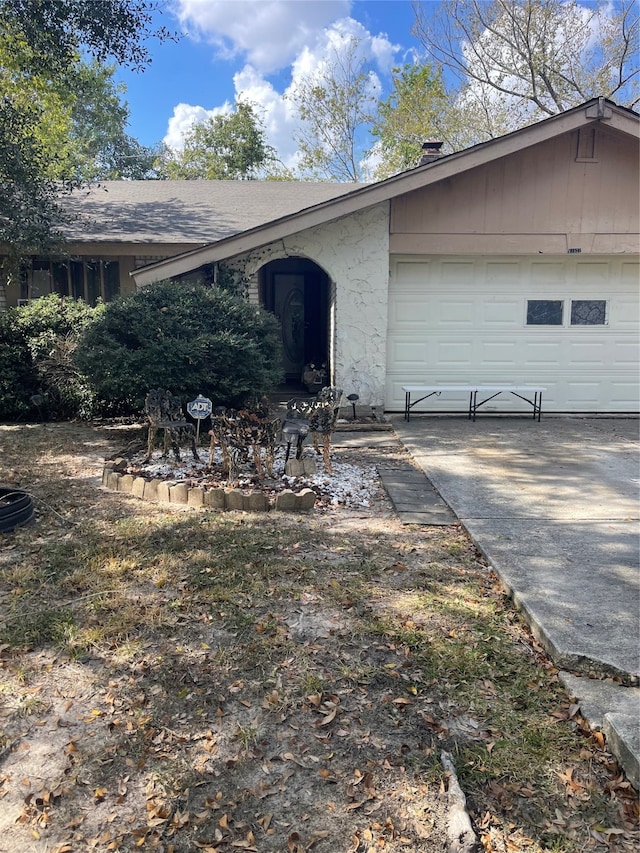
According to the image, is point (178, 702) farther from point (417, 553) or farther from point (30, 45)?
point (30, 45)

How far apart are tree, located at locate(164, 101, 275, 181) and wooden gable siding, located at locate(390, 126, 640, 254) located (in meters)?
22.1

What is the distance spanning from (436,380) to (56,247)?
20.2 feet

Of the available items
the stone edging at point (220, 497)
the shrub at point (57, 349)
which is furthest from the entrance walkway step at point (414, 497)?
the shrub at point (57, 349)

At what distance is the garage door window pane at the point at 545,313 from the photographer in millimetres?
9227

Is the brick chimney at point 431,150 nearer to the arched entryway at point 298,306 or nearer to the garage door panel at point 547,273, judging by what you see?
the garage door panel at point 547,273

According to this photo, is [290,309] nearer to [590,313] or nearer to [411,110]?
[590,313]

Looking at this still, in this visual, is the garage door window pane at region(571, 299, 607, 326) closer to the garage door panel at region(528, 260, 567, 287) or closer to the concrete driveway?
the garage door panel at region(528, 260, 567, 287)

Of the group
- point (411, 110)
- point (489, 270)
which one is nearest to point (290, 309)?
point (489, 270)

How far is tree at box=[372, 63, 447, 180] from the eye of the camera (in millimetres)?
23641

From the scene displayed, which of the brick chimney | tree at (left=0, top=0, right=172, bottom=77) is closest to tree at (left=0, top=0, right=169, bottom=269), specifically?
tree at (left=0, top=0, right=172, bottom=77)

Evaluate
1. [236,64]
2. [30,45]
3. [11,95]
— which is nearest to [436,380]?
[30,45]

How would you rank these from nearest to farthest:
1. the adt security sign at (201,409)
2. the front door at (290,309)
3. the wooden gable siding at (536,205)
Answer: the adt security sign at (201,409), the wooden gable siding at (536,205), the front door at (290,309)

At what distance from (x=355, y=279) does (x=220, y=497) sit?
4.97 m

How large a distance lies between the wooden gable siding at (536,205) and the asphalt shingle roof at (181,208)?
3414 millimetres
